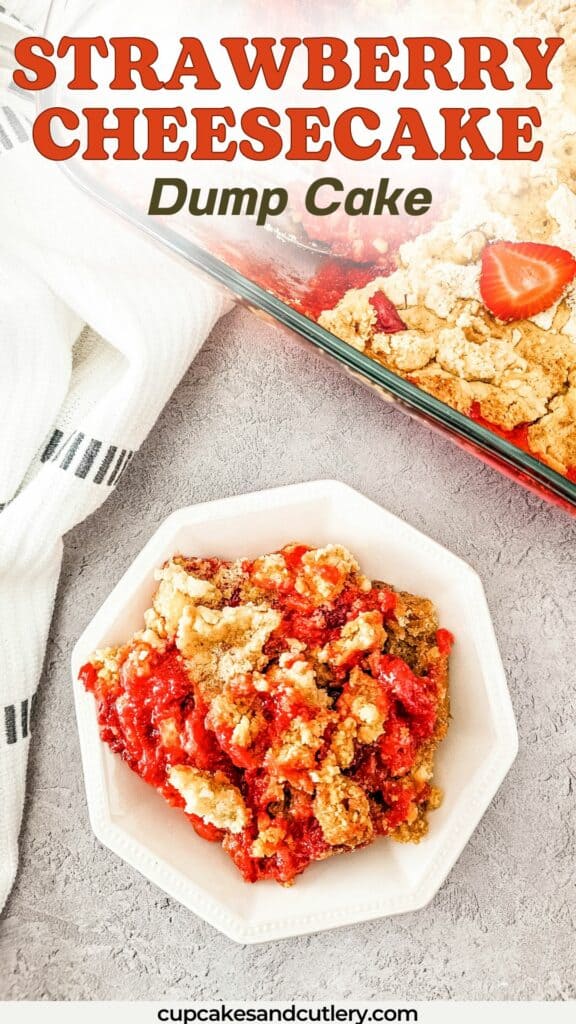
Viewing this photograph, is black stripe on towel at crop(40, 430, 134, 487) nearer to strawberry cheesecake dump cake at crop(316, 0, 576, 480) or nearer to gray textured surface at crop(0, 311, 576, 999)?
gray textured surface at crop(0, 311, 576, 999)

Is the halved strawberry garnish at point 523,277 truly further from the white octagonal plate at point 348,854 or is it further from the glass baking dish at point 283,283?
the white octagonal plate at point 348,854

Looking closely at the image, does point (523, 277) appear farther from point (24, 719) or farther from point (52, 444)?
point (24, 719)

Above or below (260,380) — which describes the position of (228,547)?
below

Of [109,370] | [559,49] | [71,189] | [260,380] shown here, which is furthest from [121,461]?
[559,49]

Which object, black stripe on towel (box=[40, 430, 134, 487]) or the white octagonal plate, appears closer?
the white octagonal plate

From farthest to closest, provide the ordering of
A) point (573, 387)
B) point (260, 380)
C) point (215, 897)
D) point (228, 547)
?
1. point (260, 380)
2. point (228, 547)
3. point (215, 897)
4. point (573, 387)

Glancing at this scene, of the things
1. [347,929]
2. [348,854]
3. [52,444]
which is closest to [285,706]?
[348,854]

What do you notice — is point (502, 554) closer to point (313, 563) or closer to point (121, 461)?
point (313, 563)

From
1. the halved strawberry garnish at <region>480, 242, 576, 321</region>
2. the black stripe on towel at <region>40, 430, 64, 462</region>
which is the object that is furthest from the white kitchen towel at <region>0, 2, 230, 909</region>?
the halved strawberry garnish at <region>480, 242, 576, 321</region>
